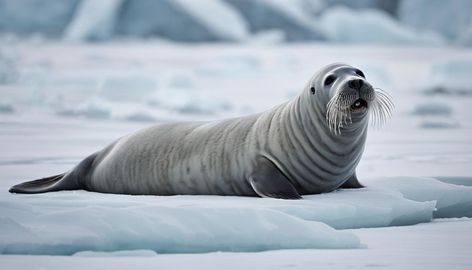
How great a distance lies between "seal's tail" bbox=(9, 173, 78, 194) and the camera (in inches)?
162

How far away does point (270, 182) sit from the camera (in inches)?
147

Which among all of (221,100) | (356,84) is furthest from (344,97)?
(221,100)

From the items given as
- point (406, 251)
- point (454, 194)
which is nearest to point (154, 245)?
point (406, 251)

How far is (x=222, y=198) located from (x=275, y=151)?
376 millimetres

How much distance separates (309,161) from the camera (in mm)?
3867

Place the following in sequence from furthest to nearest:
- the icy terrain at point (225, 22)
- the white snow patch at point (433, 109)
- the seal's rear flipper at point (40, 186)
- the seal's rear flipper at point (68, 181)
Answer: the icy terrain at point (225, 22)
the white snow patch at point (433, 109)
the seal's rear flipper at point (68, 181)
the seal's rear flipper at point (40, 186)

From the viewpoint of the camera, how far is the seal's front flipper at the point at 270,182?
3680 mm

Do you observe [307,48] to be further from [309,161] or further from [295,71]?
[309,161]

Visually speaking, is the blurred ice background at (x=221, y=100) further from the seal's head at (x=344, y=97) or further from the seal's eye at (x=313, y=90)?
the seal's eye at (x=313, y=90)

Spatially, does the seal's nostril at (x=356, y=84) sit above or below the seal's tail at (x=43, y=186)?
above

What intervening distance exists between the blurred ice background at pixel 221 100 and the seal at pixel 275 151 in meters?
0.19

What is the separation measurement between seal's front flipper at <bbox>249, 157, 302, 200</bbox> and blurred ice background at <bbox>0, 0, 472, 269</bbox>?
0.12 meters

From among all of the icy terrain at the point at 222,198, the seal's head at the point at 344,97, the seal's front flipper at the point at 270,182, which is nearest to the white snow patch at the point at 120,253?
the icy terrain at the point at 222,198

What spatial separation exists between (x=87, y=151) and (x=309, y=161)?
2.83 m
